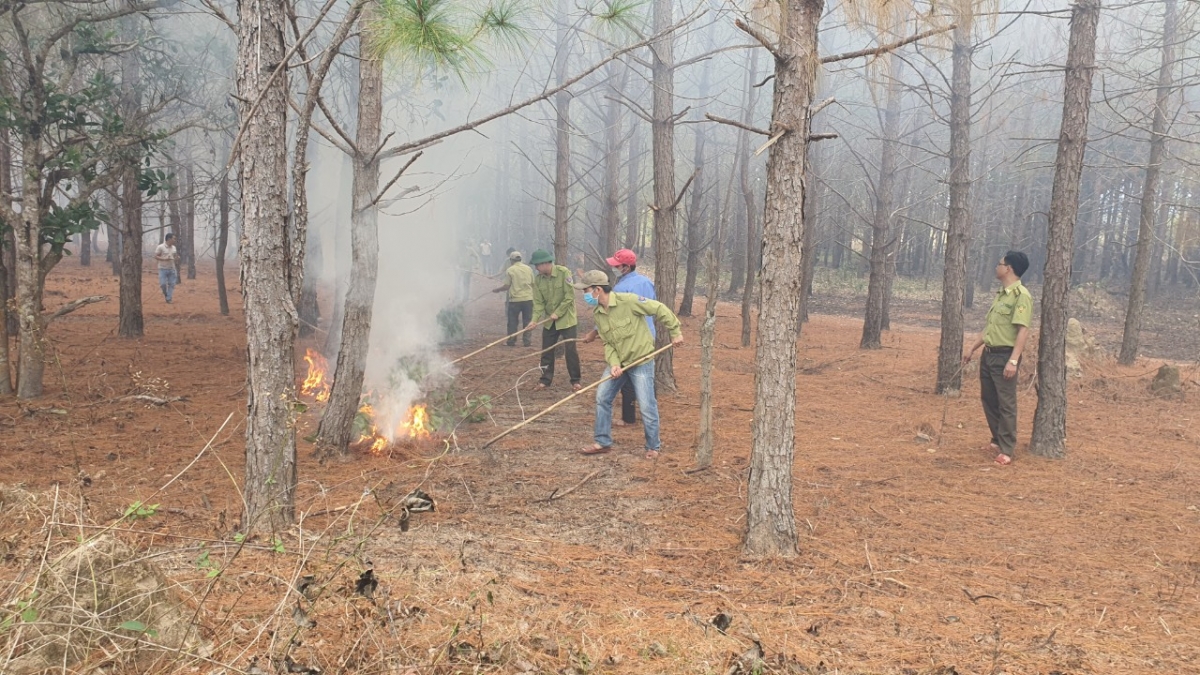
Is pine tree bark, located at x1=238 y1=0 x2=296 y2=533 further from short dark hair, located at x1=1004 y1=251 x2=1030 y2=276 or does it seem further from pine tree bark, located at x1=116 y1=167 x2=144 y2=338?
pine tree bark, located at x1=116 y1=167 x2=144 y2=338

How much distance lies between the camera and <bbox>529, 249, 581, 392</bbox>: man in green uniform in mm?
10438

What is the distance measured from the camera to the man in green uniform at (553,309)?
10.4m

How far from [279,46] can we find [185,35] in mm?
28198

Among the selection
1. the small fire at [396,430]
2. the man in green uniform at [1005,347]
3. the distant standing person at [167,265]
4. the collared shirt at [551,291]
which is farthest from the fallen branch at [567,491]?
the distant standing person at [167,265]

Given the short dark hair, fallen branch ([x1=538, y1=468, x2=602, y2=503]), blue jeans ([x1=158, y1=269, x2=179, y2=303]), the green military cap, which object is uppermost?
the short dark hair

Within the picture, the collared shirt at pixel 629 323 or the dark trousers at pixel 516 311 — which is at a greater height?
the collared shirt at pixel 629 323

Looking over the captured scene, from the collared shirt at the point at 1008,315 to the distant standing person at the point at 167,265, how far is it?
15248mm

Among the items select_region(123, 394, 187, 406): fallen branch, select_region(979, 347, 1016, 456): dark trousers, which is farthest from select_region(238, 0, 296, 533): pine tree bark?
select_region(979, 347, 1016, 456): dark trousers

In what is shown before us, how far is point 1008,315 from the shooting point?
7133 mm

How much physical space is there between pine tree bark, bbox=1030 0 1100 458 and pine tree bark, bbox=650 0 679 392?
4156mm

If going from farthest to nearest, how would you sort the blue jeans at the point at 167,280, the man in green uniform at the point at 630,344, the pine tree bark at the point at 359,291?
the blue jeans at the point at 167,280, the man in green uniform at the point at 630,344, the pine tree bark at the point at 359,291

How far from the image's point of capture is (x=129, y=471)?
5984 millimetres

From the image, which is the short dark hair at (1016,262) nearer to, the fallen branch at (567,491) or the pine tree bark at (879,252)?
the fallen branch at (567,491)

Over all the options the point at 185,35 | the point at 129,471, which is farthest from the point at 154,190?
the point at 185,35
